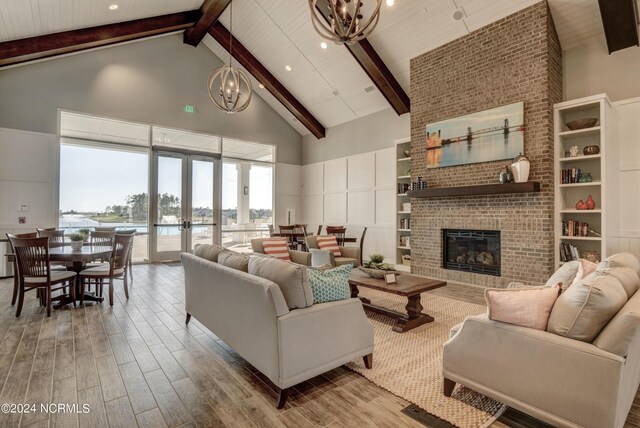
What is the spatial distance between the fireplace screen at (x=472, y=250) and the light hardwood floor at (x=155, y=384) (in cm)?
363

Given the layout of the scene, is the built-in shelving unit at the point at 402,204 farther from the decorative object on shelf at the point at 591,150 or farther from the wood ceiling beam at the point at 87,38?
the wood ceiling beam at the point at 87,38

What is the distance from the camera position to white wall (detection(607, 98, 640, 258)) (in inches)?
182

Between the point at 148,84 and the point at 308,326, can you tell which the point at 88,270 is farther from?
the point at 148,84

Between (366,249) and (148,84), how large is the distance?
650 cm


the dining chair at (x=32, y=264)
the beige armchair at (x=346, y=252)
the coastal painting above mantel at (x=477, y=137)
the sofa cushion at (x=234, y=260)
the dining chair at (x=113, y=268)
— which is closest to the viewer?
the sofa cushion at (x=234, y=260)

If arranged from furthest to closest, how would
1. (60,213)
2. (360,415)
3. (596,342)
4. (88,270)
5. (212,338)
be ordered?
(60,213), (88,270), (212,338), (360,415), (596,342)

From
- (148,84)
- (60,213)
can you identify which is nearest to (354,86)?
(148,84)

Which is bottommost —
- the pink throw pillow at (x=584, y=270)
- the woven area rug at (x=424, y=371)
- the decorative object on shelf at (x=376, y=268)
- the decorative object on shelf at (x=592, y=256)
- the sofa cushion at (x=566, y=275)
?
the woven area rug at (x=424, y=371)

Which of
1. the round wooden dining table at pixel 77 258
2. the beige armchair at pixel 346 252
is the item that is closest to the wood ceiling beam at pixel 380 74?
the beige armchair at pixel 346 252

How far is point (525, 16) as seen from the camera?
499cm

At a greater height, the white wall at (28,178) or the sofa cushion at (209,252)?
the white wall at (28,178)

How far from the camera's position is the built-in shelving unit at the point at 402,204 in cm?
720

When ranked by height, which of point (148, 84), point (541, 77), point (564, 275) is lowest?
point (564, 275)

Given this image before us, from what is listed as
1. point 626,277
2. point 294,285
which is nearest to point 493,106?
point 626,277
